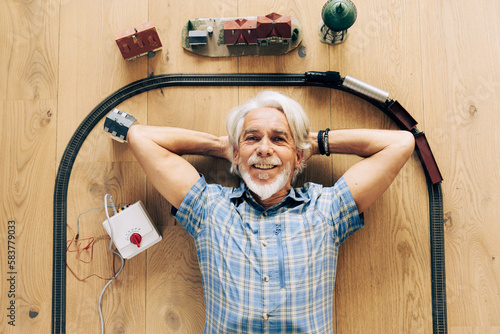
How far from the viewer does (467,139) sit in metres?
1.38

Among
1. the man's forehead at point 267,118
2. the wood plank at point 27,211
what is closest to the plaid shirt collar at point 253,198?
the man's forehead at point 267,118

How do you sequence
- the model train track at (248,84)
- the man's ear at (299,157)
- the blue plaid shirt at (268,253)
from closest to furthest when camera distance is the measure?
1. the blue plaid shirt at (268,253)
2. the man's ear at (299,157)
3. the model train track at (248,84)

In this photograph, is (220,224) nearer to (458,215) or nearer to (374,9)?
(458,215)

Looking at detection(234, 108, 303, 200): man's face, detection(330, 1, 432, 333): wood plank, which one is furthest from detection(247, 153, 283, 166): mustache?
detection(330, 1, 432, 333): wood plank

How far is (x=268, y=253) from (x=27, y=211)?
1.00 metres

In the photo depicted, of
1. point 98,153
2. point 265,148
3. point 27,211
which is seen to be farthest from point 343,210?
point 27,211

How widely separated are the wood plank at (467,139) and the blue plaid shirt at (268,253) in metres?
0.51

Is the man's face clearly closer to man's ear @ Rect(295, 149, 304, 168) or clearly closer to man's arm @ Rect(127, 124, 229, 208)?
man's ear @ Rect(295, 149, 304, 168)

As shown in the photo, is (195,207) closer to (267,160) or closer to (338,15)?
(267,160)

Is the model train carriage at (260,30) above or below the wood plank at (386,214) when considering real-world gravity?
above

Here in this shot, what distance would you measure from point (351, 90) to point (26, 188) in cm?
137

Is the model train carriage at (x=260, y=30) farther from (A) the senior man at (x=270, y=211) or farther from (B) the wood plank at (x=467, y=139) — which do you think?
(B) the wood plank at (x=467, y=139)

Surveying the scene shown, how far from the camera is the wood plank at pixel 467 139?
134cm

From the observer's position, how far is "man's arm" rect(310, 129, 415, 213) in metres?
1.15
